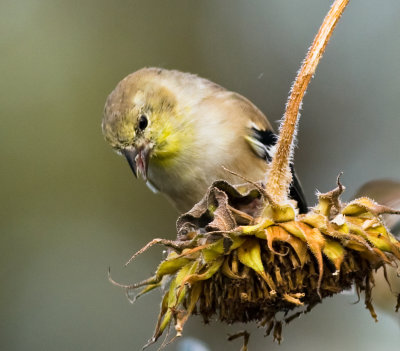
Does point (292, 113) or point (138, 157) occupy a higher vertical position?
point (292, 113)

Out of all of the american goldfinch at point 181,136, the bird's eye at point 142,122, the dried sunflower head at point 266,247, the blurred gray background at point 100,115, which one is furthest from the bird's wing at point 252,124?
the blurred gray background at point 100,115

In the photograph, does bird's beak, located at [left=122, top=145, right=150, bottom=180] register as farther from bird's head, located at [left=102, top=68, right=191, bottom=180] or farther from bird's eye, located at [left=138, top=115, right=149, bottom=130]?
bird's eye, located at [left=138, top=115, right=149, bottom=130]

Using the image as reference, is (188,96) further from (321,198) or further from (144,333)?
(144,333)

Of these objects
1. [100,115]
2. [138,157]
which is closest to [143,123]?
[138,157]

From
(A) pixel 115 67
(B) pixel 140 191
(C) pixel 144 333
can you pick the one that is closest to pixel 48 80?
(A) pixel 115 67

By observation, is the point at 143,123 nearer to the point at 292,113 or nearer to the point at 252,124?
the point at 252,124

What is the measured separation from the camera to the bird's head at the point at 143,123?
9.87ft

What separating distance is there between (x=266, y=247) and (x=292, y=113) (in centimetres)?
40

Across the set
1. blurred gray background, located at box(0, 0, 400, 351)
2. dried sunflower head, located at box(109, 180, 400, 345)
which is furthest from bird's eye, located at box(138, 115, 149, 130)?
blurred gray background, located at box(0, 0, 400, 351)

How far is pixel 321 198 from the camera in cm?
191

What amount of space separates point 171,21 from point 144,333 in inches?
142

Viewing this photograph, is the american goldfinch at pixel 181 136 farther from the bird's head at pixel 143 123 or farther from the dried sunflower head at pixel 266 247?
the dried sunflower head at pixel 266 247

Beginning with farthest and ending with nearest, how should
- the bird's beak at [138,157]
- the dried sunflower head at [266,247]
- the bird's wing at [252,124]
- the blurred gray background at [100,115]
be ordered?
the blurred gray background at [100,115], the bird's wing at [252,124], the bird's beak at [138,157], the dried sunflower head at [266,247]

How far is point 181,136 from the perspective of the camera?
312cm
